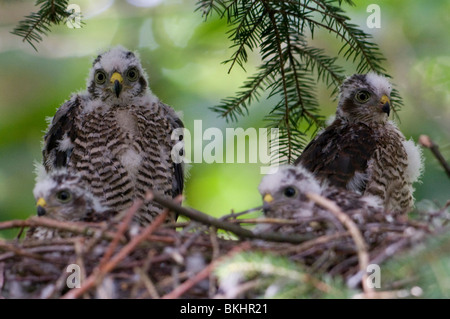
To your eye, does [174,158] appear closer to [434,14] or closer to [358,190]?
[358,190]

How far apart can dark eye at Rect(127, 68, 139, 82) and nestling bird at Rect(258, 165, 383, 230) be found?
5.30 ft

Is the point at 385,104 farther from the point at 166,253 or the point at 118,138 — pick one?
the point at 166,253

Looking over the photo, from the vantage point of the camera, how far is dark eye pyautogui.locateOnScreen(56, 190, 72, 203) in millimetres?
3486

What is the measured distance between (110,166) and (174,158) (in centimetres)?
52

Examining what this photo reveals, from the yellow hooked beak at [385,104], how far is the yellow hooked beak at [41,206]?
7.74ft

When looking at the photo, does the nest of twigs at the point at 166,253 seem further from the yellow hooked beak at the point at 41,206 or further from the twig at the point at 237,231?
the yellow hooked beak at the point at 41,206

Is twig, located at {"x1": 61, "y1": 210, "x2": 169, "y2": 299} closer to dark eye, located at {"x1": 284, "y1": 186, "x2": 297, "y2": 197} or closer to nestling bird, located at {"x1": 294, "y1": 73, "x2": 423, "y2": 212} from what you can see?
dark eye, located at {"x1": 284, "y1": 186, "x2": 297, "y2": 197}

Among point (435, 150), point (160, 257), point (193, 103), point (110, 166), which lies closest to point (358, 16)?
point (193, 103)

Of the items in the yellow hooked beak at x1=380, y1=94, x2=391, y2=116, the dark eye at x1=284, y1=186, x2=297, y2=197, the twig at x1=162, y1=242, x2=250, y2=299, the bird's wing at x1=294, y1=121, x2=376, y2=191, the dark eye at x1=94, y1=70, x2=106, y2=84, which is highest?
the dark eye at x1=94, y1=70, x2=106, y2=84

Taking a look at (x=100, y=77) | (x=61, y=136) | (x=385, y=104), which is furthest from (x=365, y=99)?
(x=61, y=136)

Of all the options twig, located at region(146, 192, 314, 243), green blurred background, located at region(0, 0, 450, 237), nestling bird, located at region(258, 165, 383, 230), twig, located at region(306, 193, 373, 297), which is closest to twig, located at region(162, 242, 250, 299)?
twig, located at region(146, 192, 314, 243)

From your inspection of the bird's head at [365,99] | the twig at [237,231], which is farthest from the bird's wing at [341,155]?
the twig at [237,231]

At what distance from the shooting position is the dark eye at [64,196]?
11.4 feet

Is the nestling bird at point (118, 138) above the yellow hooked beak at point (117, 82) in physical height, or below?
below
